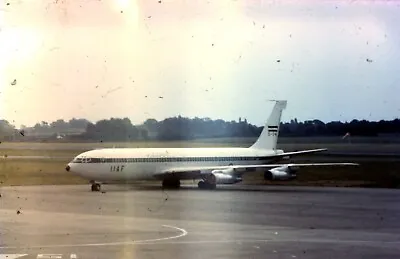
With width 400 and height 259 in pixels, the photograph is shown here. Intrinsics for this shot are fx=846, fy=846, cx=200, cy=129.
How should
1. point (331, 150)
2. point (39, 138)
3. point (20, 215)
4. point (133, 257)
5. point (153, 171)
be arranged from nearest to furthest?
point (133, 257)
point (20, 215)
point (39, 138)
point (153, 171)
point (331, 150)

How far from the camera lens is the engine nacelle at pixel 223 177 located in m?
53.8

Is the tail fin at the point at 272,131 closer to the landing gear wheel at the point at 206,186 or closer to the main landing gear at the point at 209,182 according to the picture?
the landing gear wheel at the point at 206,186

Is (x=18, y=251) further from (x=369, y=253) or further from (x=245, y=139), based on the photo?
(x=245, y=139)

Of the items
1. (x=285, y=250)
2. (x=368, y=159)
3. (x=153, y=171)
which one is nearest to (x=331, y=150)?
(x=368, y=159)

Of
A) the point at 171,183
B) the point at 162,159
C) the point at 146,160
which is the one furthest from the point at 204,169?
the point at 146,160

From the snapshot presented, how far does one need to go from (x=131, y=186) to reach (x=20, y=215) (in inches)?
1091

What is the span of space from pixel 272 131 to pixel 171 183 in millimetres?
11996

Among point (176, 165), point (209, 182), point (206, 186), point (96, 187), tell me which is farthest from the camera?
point (176, 165)

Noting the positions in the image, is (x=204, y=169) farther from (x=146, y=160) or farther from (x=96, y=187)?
(x=96, y=187)

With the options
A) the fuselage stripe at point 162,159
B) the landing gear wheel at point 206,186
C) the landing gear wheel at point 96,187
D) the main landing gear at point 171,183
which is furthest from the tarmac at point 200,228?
the main landing gear at point 171,183

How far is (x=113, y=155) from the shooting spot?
5247cm

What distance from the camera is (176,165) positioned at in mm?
55719

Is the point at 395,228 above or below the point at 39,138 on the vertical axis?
below

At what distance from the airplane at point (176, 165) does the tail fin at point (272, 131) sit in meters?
2.78
